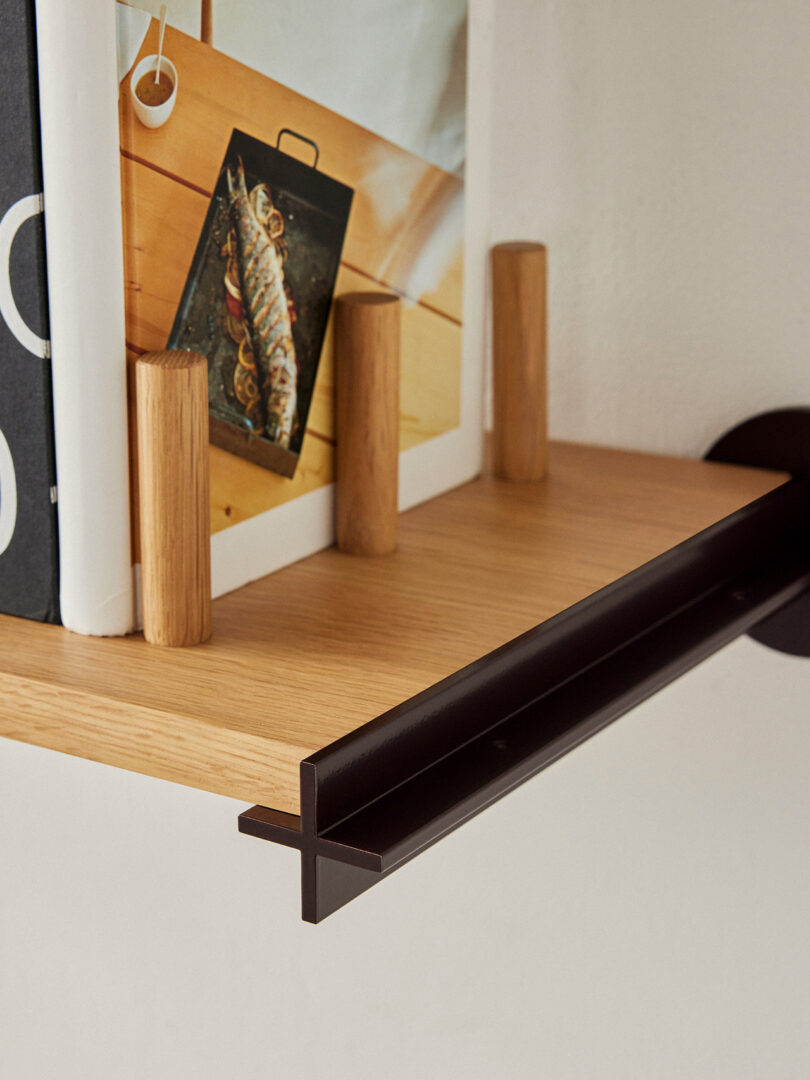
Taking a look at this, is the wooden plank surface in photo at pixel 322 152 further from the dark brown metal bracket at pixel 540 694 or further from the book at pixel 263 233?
the dark brown metal bracket at pixel 540 694

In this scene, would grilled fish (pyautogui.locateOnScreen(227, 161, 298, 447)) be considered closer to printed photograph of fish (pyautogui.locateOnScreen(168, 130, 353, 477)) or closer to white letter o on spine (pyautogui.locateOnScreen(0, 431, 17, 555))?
printed photograph of fish (pyautogui.locateOnScreen(168, 130, 353, 477))

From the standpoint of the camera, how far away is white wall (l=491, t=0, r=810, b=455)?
771mm

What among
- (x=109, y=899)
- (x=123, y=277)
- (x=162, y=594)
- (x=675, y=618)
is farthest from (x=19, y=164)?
(x=109, y=899)

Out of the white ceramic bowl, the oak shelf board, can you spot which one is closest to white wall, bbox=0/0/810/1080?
the oak shelf board

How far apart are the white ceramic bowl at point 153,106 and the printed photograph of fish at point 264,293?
0.04m

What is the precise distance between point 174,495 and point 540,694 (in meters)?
0.16

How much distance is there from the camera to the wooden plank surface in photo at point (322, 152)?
21.6 inches

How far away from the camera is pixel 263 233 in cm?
60

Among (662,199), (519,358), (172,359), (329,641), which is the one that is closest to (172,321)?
(172,359)

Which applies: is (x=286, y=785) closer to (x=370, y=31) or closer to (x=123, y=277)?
(x=123, y=277)

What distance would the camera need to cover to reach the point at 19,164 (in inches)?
20.7

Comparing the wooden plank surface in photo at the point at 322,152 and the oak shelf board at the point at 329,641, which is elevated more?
the wooden plank surface in photo at the point at 322,152

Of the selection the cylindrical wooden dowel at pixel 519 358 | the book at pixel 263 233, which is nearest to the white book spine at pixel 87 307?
the book at pixel 263 233

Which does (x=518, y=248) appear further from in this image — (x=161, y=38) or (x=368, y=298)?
(x=161, y=38)
